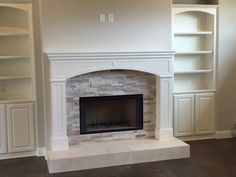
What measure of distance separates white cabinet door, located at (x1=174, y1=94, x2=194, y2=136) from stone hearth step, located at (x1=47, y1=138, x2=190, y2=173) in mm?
543

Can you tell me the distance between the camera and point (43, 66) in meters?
4.86

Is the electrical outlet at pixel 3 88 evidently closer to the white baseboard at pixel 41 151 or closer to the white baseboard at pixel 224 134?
the white baseboard at pixel 41 151

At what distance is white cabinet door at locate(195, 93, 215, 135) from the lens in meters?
5.67

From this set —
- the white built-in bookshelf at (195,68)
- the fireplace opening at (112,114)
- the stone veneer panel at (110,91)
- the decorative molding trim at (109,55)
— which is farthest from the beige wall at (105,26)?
the fireplace opening at (112,114)

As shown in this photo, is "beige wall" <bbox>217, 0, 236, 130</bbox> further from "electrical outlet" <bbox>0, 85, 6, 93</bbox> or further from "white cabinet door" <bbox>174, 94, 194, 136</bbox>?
"electrical outlet" <bbox>0, 85, 6, 93</bbox>

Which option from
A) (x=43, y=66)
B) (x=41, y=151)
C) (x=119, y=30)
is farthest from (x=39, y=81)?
(x=119, y=30)

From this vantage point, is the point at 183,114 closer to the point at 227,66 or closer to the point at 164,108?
the point at 164,108

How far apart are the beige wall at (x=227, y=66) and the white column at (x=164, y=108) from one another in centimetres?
108

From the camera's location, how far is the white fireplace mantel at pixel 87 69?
15.0 ft

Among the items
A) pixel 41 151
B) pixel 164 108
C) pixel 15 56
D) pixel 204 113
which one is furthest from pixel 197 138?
pixel 15 56

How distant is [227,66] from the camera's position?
5.70 metres

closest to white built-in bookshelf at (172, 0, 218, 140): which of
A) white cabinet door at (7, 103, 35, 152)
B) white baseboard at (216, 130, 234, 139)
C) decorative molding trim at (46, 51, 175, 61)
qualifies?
white baseboard at (216, 130, 234, 139)

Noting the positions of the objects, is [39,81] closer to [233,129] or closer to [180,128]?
[180,128]

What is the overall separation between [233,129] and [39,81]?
341 centimetres
